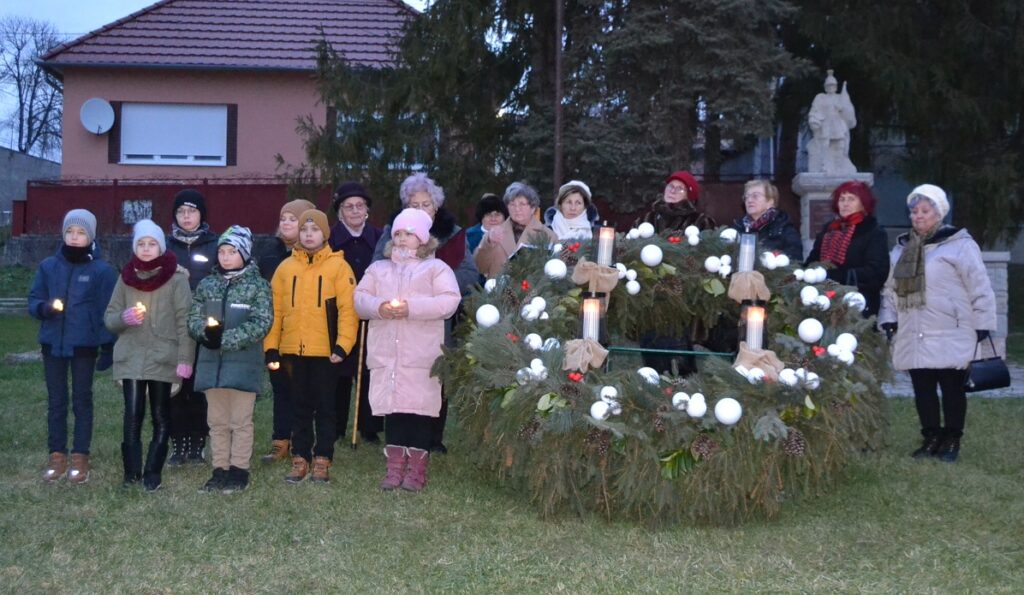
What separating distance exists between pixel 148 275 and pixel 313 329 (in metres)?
0.95

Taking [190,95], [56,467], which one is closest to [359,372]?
[56,467]

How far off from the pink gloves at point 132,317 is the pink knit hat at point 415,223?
4.78ft

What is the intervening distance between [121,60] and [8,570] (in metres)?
17.7

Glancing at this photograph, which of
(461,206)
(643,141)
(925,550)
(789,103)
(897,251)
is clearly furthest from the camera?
(789,103)

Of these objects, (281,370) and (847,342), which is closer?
(847,342)

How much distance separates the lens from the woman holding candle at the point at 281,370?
22.0 feet

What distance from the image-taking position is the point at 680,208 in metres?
7.02

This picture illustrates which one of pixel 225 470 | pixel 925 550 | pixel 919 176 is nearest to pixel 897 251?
pixel 925 550

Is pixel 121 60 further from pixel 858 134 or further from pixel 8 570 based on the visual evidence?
pixel 8 570

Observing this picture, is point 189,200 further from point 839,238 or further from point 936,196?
point 936,196

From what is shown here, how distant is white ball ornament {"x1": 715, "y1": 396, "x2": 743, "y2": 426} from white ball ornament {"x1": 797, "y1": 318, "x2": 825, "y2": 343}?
Result: 0.86 metres

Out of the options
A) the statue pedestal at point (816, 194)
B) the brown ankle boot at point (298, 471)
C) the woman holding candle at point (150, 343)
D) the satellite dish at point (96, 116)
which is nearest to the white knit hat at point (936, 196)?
the brown ankle boot at point (298, 471)

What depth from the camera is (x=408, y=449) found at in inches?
247

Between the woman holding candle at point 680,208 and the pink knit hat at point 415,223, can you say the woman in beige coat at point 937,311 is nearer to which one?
the woman holding candle at point 680,208
